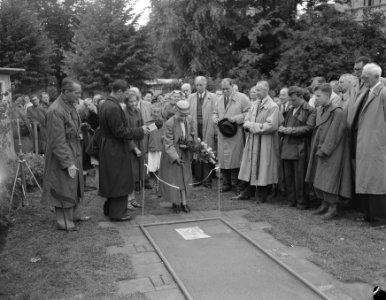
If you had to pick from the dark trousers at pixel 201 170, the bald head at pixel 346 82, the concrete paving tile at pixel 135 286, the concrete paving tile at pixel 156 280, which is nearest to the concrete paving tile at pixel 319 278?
the concrete paving tile at pixel 156 280

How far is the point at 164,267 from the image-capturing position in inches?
204

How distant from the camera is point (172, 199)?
753 cm

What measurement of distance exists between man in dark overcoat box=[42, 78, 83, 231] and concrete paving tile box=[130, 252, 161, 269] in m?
1.52

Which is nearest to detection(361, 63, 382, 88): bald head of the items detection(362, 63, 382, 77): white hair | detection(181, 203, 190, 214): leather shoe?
detection(362, 63, 382, 77): white hair

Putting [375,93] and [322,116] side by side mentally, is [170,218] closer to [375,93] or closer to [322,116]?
[322,116]

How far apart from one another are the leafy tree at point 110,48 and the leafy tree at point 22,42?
9.63 feet

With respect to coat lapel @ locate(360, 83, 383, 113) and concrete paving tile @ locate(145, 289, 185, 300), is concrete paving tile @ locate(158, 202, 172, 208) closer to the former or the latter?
concrete paving tile @ locate(145, 289, 185, 300)

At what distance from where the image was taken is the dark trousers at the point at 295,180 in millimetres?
7723

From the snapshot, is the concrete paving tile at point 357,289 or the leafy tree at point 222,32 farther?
the leafy tree at point 222,32

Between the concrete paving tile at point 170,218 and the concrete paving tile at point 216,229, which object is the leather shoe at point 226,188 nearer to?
the concrete paving tile at point 170,218

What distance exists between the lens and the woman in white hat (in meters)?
7.34

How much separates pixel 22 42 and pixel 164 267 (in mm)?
21277

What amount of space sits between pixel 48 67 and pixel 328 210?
21.1 m

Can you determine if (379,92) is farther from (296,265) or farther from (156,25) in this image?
(156,25)
